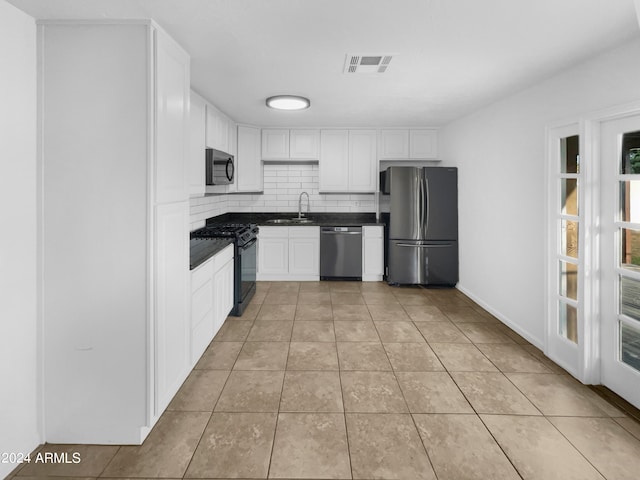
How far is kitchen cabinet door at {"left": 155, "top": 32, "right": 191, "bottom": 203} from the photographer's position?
2.15 metres

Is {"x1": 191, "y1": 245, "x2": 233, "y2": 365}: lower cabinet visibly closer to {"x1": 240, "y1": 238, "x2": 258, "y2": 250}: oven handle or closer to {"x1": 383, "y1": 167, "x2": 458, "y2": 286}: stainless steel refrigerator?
{"x1": 240, "y1": 238, "x2": 258, "y2": 250}: oven handle

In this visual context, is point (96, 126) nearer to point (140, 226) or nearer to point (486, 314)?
point (140, 226)

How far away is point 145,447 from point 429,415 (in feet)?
5.30

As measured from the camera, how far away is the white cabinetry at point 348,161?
5895 millimetres

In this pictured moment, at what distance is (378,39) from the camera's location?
2447 mm

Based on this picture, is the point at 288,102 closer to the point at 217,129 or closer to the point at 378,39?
the point at 217,129

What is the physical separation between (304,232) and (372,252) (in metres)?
1.08

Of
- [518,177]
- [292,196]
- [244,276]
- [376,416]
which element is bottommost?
[376,416]

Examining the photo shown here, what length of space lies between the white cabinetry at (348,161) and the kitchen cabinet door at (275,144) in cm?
56

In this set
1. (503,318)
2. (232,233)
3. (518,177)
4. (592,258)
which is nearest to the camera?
(592,258)

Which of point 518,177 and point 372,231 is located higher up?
point 518,177

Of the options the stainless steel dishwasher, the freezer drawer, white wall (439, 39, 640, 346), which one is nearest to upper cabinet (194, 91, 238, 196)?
the stainless steel dishwasher

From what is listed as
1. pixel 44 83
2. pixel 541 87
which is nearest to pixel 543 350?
pixel 541 87

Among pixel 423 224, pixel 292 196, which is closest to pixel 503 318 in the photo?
pixel 423 224
